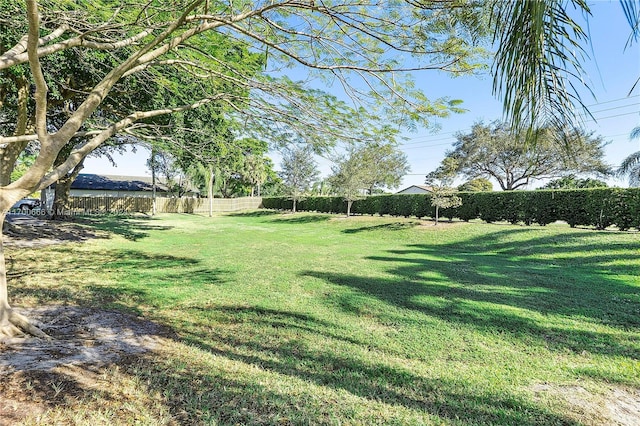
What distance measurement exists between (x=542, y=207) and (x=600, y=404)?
567 inches

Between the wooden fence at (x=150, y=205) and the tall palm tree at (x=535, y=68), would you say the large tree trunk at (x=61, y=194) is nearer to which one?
the wooden fence at (x=150, y=205)

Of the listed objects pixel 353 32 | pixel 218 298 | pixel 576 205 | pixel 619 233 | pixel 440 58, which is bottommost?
pixel 218 298

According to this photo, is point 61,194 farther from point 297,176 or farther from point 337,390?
point 337,390

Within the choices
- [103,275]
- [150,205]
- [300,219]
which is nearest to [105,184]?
[150,205]

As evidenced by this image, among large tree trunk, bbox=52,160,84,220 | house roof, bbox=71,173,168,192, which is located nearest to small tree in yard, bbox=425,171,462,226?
large tree trunk, bbox=52,160,84,220

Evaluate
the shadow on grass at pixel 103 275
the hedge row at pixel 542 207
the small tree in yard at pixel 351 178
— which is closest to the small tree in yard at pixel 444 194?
the hedge row at pixel 542 207

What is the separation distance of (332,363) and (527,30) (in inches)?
120

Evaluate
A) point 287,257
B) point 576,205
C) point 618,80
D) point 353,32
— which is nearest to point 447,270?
point 287,257

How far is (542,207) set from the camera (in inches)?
577

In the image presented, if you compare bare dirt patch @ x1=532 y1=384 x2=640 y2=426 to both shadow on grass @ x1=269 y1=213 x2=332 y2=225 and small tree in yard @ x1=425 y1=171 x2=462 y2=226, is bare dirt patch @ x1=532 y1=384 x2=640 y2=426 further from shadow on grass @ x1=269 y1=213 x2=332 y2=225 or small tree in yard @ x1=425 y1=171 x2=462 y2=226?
shadow on grass @ x1=269 y1=213 x2=332 y2=225

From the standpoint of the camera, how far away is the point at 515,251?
37.7ft

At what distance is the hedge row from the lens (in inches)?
477

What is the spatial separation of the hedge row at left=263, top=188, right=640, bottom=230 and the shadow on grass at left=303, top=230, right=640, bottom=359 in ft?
8.96

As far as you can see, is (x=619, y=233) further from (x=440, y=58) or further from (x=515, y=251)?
(x=440, y=58)
